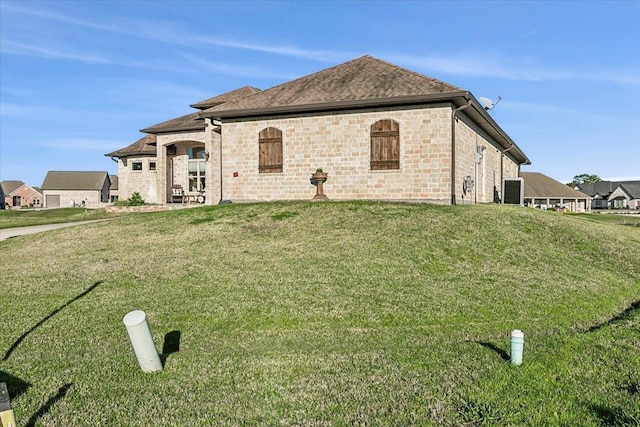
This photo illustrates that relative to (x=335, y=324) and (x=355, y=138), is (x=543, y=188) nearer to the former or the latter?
(x=355, y=138)

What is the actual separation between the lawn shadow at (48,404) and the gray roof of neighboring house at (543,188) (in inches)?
2107

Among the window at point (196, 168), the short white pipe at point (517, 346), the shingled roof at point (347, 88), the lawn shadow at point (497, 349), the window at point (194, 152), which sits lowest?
the lawn shadow at point (497, 349)

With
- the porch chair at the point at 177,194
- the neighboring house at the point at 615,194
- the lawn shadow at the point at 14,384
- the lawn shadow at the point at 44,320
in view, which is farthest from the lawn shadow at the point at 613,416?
the neighboring house at the point at 615,194

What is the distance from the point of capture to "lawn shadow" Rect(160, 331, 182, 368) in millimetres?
5498

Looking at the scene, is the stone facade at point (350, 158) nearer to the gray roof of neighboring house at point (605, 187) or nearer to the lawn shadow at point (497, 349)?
the lawn shadow at point (497, 349)

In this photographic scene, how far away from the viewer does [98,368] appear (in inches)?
201

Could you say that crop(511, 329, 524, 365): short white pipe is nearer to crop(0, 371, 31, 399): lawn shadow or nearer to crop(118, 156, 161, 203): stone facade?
crop(0, 371, 31, 399): lawn shadow

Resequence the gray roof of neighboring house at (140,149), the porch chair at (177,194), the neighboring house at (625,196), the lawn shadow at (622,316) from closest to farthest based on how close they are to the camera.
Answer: the lawn shadow at (622,316), the porch chair at (177,194), the gray roof of neighboring house at (140,149), the neighboring house at (625,196)

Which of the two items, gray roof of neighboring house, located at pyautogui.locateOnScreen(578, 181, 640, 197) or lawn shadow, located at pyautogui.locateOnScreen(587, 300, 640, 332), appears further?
gray roof of neighboring house, located at pyautogui.locateOnScreen(578, 181, 640, 197)

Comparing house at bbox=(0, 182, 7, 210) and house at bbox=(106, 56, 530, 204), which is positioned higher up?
house at bbox=(106, 56, 530, 204)

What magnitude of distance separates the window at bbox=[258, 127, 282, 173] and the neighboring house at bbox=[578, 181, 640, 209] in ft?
292

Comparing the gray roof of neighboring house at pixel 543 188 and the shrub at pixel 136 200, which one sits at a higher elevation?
the gray roof of neighboring house at pixel 543 188

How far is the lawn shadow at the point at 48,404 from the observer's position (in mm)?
3902

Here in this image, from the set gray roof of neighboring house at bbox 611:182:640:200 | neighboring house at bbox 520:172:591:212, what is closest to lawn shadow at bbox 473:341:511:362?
neighboring house at bbox 520:172:591:212
